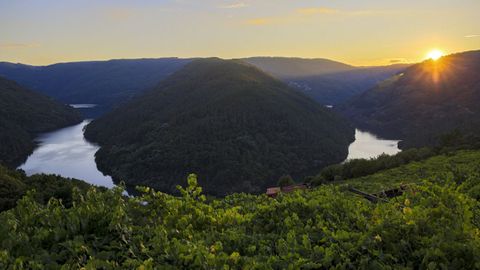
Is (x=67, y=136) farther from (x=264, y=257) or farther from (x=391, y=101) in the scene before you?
(x=264, y=257)

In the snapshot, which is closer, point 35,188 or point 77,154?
point 35,188

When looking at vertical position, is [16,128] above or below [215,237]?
below

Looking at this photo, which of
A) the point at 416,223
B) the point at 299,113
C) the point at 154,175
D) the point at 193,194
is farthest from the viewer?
the point at 299,113

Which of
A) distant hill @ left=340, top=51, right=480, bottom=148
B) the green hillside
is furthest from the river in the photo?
the green hillside

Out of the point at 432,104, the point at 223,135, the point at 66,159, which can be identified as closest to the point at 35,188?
the point at 223,135

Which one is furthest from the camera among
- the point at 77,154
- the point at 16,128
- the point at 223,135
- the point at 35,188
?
the point at 16,128

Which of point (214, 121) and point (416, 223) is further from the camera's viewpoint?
point (214, 121)

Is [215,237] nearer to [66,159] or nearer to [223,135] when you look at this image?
[223,135]

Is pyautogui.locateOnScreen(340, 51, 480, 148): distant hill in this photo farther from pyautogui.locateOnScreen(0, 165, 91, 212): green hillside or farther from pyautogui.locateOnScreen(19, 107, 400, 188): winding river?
pyautogui.locateOnScreen(0, 165, 91, 212): green hillside

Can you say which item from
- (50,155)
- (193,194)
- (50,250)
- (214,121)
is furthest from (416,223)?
(50,155)
